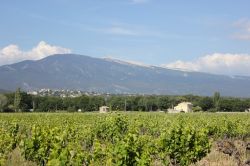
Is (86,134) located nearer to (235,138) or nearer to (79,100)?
(235,138)

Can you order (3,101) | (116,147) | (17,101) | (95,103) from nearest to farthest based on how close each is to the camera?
(116,147)
(17,101)
(3,101)
(95,103)

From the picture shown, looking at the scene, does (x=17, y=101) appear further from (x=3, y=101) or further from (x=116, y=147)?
(x=116, y=147)

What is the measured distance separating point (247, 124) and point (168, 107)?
325 feet

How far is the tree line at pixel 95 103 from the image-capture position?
107 meters

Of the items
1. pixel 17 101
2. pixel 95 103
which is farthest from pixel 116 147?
pixel 95 103

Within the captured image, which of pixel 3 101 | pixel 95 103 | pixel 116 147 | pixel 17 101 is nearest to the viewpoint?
pixel 116 147

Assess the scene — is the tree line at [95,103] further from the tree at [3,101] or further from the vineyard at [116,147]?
the vineyard at [116,147]

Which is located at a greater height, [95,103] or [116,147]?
[95,103]

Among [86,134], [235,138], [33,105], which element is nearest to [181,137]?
[86,134]

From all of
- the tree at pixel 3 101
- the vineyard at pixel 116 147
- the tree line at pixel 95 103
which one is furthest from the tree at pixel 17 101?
the vineyard at pixel 116 147

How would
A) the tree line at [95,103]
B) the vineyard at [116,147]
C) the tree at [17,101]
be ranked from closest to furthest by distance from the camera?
the vineyard at [116,147]
the tree at [17,101]
the tree line at [95,103]

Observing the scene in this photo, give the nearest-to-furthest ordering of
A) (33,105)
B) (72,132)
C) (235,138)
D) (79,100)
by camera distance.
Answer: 1. (72,132)
2. (235,138)
3. (33,105)
4. (79,100)

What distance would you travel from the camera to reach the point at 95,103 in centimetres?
11706

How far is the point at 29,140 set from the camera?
15469 millimetres
